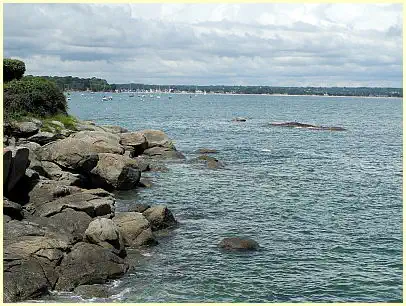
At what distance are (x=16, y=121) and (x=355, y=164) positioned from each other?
32.6 m

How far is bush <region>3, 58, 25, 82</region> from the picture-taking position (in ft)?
186

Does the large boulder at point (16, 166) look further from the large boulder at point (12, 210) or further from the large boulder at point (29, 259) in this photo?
the large boulder at point (29, 259)

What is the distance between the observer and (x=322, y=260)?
26125 mm

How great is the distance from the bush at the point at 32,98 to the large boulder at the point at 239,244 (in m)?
26.8

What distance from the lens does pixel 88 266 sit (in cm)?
2255

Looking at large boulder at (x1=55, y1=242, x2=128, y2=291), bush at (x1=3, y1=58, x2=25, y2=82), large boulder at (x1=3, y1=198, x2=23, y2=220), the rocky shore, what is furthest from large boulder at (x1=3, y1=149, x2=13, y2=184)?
bush at (x1=3, y1=58, x2=25, y2=82)

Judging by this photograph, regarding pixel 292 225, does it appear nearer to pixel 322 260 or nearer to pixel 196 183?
pixel 322 260

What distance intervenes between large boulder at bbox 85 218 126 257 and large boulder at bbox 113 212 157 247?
154 centimetres

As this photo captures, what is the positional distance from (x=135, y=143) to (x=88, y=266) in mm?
32811

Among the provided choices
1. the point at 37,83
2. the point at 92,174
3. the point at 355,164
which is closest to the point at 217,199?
the point at 92,174

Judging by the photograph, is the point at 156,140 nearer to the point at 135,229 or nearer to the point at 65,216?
the point at 135,229

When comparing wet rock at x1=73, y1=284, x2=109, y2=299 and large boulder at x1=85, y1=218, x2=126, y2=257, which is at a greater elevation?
large boulder at x1=85, y1=218, x2=126, y2=257

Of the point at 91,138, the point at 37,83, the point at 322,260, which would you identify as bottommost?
the point at 322,260

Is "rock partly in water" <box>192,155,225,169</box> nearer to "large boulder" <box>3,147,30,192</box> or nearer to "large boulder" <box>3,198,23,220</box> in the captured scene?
"large boulder" <box>3,147,30,192</box>
